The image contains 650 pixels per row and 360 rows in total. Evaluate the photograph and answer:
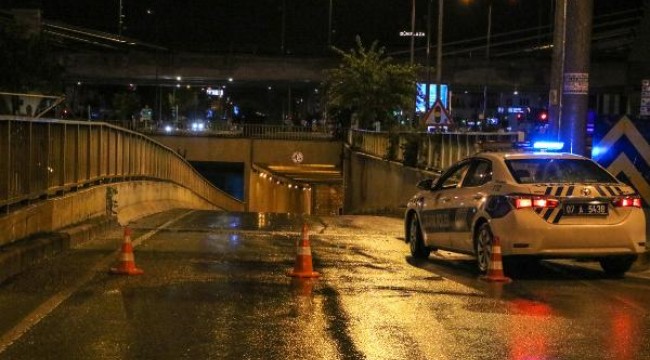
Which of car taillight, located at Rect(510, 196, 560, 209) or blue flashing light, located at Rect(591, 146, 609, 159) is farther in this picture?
blue flashing light, located at Rect(591, 146, 609, 159)

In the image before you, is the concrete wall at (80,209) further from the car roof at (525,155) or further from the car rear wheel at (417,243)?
the car roof at (525,155)

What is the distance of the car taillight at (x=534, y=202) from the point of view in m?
9.81

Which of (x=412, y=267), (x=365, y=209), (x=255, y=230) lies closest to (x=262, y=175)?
(x=365, y=209)

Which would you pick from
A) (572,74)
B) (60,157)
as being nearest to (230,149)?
(60,157)

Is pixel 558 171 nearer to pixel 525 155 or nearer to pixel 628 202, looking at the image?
pixel 525 155

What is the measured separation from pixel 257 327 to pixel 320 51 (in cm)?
6153

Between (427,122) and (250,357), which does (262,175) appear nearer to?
(427,122)

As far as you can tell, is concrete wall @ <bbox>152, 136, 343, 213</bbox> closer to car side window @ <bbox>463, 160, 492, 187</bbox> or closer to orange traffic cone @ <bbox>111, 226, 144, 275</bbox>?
car side window @ <bbox>463, 160, 492, 187</bbox>

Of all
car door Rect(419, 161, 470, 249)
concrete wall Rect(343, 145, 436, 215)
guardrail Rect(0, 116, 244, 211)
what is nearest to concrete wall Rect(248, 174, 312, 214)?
concrete wall Rect(343, 145, 436, 215)

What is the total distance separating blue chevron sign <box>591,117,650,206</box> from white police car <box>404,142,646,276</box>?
2283 millimetres

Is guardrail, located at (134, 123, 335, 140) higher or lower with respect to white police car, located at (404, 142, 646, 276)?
higher

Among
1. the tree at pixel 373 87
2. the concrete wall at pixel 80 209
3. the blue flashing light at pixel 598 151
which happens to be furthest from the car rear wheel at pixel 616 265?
the tree at pixel 373 87

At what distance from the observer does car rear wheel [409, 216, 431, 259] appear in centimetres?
1241

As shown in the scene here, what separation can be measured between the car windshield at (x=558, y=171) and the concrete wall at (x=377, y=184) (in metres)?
12.7
